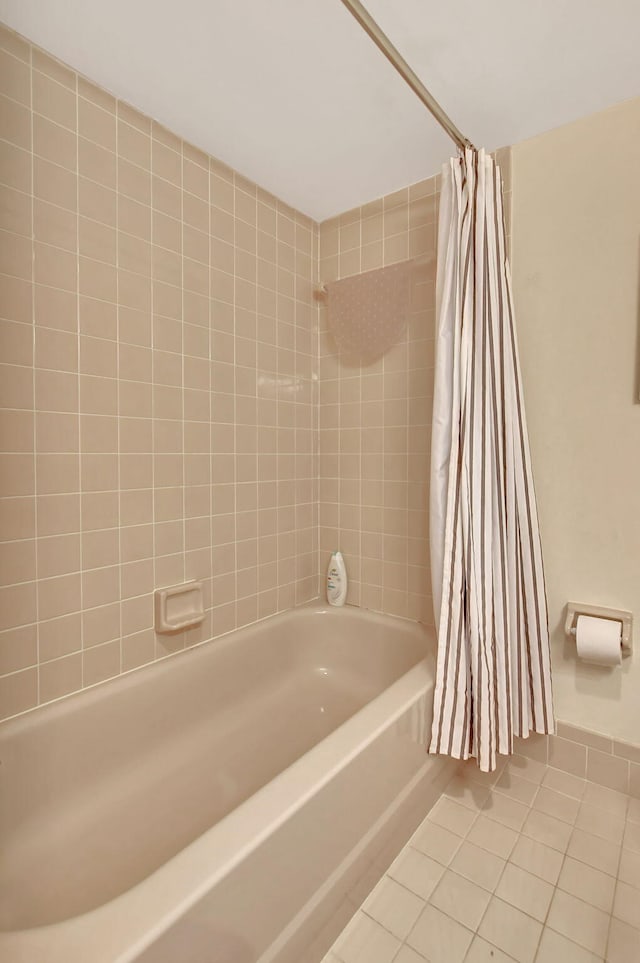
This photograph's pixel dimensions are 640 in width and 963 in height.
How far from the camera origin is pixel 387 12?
3.40ft

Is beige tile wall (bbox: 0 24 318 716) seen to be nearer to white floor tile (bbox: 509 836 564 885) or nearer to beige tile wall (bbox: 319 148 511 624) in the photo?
beige tile wall (bbox: 319 148 511 624)

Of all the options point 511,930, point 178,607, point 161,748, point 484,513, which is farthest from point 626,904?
point 178,607

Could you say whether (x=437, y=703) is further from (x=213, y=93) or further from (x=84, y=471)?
(x=213, y=93)

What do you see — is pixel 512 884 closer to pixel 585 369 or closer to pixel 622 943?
pixel 622 943

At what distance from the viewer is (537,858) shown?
118 centimetres

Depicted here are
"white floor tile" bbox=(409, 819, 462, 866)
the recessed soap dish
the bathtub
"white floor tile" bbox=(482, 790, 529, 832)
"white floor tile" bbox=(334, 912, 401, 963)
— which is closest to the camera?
the bathtub

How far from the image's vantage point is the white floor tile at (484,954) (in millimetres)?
940

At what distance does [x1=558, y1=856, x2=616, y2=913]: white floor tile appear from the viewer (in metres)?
1.06

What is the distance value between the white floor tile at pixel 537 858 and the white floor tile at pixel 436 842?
147mm

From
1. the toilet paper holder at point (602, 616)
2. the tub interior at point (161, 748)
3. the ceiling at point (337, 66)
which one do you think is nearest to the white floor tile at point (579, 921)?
the toilet paper holder at point (602, 616)

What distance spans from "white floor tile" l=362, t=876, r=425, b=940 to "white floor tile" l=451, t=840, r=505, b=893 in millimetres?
149

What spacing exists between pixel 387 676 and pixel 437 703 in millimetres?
501

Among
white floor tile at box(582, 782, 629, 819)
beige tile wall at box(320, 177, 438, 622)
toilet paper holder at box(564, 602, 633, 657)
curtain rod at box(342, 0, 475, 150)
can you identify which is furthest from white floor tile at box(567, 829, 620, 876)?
curtain rod at box(342, 0, 475, 150)

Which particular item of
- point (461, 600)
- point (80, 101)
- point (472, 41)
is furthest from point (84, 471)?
point (472, 41)
